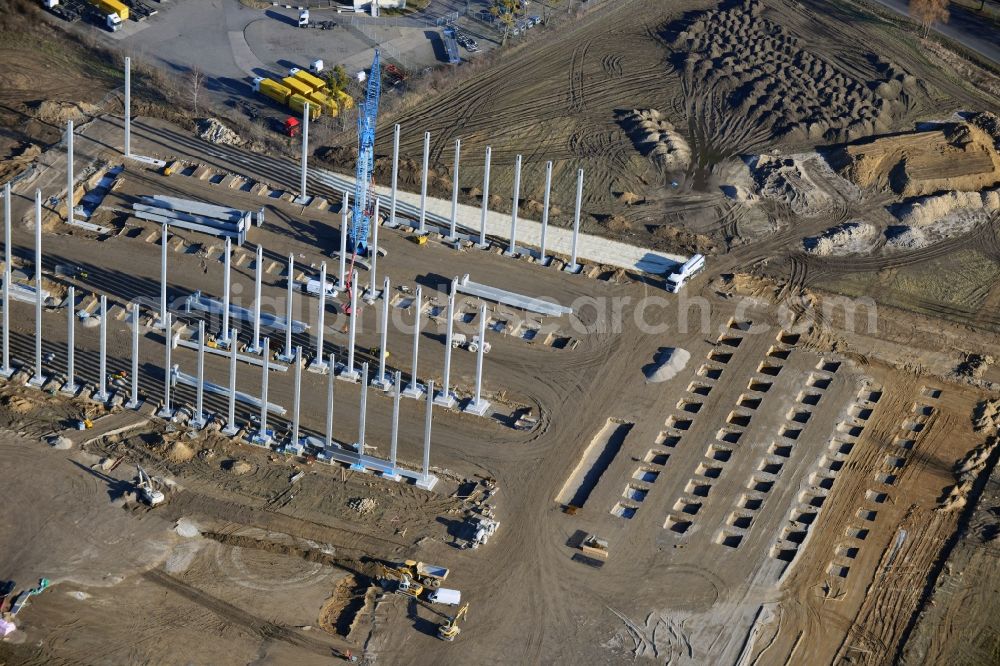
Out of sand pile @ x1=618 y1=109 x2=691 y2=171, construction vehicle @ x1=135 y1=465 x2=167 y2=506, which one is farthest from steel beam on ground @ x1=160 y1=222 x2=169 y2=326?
sand pile @ x1=618 y1=109 x2=691 y2=171

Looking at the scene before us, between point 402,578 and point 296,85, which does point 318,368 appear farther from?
point 296,85

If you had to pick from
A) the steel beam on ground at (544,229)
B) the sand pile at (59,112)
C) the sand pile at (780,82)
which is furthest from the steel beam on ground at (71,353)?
the sand pile at (780,82)

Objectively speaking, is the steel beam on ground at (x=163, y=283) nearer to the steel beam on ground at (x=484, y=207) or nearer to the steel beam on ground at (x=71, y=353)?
the steel beam on ground at (x=71, y=353)

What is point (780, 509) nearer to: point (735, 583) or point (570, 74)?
point (735, 583)

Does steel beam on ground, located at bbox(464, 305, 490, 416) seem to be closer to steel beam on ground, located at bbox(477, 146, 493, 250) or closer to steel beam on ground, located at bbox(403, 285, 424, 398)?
steel beam on ground, located at bbox(403, 285, 424, 398)

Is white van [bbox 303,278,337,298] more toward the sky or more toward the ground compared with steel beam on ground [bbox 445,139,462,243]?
more toward the ground

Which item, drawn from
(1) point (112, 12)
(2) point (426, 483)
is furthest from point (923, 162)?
(1) point (112, 12)

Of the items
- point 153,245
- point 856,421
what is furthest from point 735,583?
point 153,245
